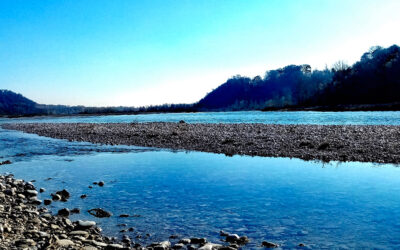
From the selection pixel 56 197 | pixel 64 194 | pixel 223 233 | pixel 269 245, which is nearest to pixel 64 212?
pixel 56 197

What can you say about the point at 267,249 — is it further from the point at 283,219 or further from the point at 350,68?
the point at 350,68

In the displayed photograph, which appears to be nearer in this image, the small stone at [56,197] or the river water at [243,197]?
the river water at [243,197]

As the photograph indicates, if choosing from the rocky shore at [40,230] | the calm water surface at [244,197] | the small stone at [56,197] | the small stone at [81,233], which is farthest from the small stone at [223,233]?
the small stone at [56,197]

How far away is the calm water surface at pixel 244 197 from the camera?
9172 mm

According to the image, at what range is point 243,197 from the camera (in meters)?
12.9

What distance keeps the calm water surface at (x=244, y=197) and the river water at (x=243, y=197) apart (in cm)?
3

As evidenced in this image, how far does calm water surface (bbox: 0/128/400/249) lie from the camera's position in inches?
361

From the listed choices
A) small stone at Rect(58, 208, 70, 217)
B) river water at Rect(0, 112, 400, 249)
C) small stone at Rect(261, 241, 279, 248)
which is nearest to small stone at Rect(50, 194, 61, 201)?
river water at Rect(0, 112, 400, 249)

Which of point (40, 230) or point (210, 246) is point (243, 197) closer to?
point (210, 246)

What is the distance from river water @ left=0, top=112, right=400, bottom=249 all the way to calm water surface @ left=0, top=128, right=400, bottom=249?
0.03 metres

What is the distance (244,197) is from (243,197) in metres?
0.04

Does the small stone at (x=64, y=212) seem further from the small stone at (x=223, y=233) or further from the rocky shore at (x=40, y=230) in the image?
the small stone at (x=223, y=233)

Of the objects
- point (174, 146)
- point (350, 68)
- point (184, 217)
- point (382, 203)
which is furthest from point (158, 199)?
point (350, 68)

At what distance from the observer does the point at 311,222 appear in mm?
9844
